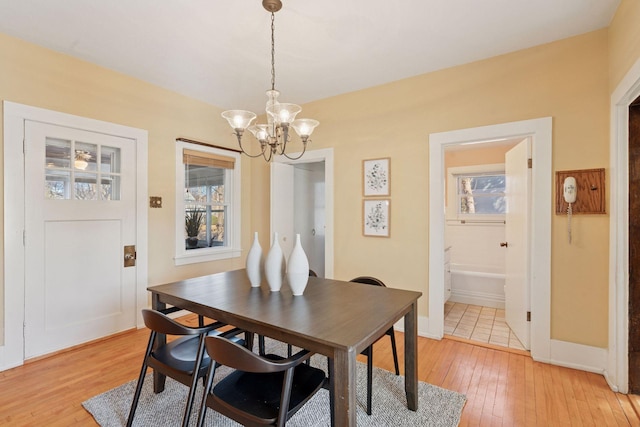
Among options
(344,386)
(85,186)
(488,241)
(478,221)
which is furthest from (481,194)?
(85,186)

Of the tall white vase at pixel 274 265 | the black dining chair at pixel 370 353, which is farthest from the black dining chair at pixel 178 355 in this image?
the black dining chair at pixel 370 353

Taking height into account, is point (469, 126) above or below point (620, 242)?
above

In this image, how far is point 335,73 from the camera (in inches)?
120

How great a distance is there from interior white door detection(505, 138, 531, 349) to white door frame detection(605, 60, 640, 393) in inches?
22.4

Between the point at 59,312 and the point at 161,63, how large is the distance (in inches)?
93.8

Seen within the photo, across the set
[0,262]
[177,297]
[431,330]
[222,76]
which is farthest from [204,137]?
[431,330]

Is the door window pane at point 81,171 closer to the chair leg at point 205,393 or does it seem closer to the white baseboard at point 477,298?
the chair leg at point 205,393

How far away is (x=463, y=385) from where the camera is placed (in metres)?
2.20

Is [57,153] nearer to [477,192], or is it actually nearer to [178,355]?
[178,355]

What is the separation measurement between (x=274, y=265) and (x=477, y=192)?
3.89 metres

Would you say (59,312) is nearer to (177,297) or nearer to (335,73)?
(177,297)

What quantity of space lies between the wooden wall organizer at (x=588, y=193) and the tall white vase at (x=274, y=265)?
2235 mm

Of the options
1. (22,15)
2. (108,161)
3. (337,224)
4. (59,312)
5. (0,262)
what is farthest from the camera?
(337,224)

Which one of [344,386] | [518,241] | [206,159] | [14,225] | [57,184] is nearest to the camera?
[344,386]
